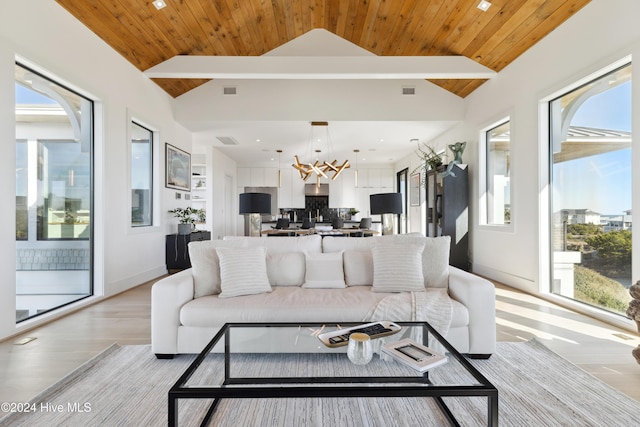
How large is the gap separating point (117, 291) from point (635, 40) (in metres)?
5.74

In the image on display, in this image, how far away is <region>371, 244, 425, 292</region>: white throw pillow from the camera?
230cm

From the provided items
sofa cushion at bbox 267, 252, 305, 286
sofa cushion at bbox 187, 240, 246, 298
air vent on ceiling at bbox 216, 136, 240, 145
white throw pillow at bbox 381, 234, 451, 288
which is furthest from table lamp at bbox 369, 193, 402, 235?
air vent on ceiling at bbox 216, 136, 240, 145

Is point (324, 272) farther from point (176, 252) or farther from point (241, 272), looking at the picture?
point (176, 252)

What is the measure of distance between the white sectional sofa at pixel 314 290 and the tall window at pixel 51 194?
1.72 metres

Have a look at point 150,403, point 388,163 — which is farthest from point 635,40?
point 388,163

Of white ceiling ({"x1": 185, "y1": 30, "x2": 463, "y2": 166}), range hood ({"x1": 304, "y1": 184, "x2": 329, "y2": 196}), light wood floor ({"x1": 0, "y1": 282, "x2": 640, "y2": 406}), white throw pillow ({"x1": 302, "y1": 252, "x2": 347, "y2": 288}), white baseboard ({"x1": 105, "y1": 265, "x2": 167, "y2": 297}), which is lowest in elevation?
light wood floor ({"x1": 0, "y1": 282, "x2": 640, "y2": 406})

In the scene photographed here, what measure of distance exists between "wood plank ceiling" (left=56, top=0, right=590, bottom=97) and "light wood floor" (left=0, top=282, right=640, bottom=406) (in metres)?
3.03

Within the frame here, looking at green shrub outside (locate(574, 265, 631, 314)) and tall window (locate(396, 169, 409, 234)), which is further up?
tall window (locate(396, 169, 409, 234))

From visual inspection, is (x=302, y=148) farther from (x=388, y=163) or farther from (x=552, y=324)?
(x=552, y=324)

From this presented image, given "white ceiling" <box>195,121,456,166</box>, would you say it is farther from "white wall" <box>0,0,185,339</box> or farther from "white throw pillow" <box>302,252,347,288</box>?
"white throw pillow" <box>302,252,347,288</box>

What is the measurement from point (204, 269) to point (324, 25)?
4460 millimetres

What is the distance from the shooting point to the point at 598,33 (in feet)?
9.46

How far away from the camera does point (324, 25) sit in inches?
197

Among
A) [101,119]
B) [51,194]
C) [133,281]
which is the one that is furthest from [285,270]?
[101,119]
